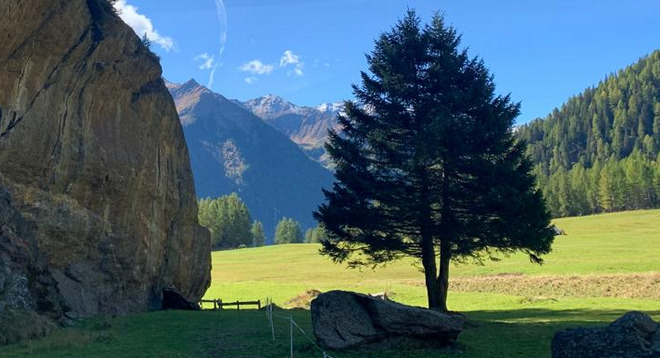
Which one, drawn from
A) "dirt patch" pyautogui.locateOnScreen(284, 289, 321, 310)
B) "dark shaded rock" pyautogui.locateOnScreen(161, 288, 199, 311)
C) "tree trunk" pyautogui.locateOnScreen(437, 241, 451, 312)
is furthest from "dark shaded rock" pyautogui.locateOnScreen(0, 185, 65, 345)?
"dirt patch" pyautogui.locateOnScreen(284, 289, 321, 310)

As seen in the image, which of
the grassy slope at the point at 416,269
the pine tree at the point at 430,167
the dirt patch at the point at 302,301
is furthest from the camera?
the grassy slope at the point at 416,269

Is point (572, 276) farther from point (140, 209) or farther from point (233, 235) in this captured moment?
point (233, 235)

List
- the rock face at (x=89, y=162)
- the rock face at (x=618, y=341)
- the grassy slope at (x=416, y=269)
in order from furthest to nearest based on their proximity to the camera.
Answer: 1. the grassy slope at (x=416, y=269)
2. the rock face at (x=89, y=162)
3. the rock face at (x=618, y=341)

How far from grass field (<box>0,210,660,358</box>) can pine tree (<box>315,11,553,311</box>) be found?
455cm

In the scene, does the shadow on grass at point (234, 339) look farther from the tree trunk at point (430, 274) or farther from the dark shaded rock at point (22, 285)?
the tree trunk at point (430, 274)

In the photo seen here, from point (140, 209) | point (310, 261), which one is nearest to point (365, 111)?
point (140, 209)

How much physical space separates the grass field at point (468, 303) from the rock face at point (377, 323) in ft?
2.29

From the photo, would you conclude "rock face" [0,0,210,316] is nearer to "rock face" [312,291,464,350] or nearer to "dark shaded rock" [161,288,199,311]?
"dark shaded rock" [161,288,199,311]

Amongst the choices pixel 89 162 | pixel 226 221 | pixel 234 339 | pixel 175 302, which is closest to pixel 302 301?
pixel 175 302

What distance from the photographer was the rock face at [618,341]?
10734 mm

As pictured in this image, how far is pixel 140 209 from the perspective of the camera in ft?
116

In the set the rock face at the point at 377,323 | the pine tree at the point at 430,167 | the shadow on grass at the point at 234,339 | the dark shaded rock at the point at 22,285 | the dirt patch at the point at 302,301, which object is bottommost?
the dirt patch at the point at 302,301

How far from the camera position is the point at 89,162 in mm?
31234

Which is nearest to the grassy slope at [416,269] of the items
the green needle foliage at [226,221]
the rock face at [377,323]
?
the rock face at [377,323]
